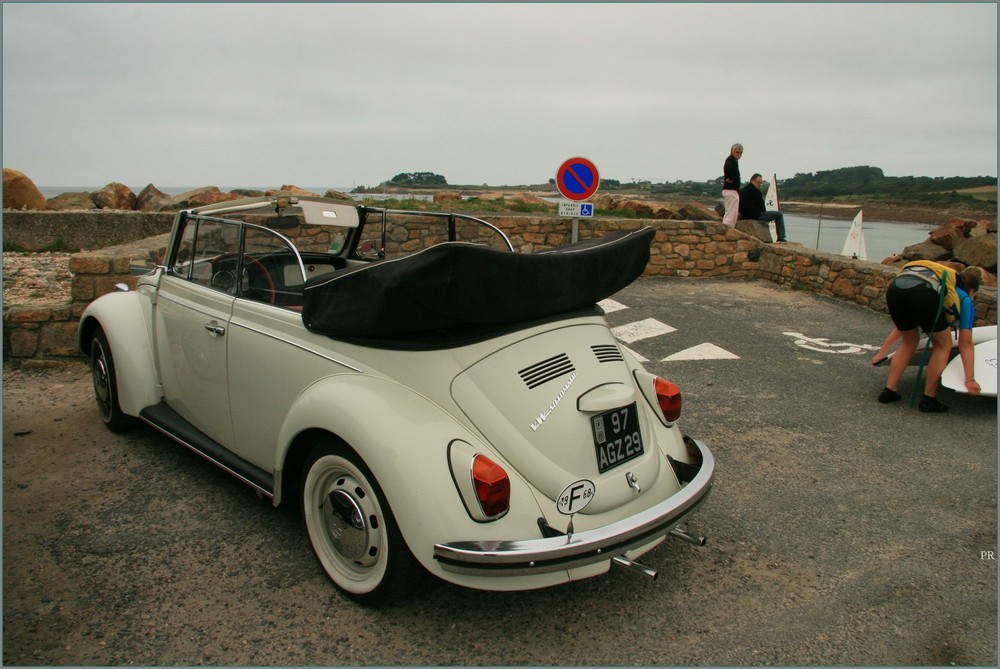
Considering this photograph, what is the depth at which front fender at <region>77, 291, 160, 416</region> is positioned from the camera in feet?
13.8

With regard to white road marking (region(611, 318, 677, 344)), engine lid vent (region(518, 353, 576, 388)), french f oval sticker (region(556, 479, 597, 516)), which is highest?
engine lid vent (region(518, 353, 576, 388))

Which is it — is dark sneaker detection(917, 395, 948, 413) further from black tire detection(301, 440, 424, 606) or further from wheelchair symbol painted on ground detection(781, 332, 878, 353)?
black tire detection(301, 440, 424, 606)

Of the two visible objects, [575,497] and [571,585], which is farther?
[571,585]

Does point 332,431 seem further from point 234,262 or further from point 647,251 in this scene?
point 647,251

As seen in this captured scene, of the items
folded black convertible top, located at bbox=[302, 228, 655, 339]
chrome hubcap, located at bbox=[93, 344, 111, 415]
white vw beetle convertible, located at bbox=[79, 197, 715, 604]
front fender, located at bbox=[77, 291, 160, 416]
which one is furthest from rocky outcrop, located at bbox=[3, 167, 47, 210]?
folded black convertible top, located at bbox=[302, 228, 655, 339]

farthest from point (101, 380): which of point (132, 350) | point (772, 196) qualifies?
point (772, 196)

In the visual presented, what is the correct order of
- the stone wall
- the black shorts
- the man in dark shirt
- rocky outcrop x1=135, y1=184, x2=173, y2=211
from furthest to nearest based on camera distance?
rocky outcrop x1=135, y1=184, x2=173, y2=211 → the man in dark shirt → the stone wall → the black shorts

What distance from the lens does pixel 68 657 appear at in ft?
8.10

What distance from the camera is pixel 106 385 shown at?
4.52 m

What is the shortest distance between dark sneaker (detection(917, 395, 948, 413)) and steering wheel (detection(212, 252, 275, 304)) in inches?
197

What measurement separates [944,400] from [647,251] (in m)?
3.86

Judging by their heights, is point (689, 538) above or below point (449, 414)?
below

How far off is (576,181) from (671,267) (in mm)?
3165

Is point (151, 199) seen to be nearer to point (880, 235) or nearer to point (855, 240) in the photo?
point (855, 240)
